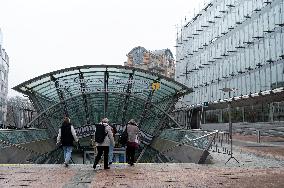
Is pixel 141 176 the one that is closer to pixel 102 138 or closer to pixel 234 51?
pixel 102 138

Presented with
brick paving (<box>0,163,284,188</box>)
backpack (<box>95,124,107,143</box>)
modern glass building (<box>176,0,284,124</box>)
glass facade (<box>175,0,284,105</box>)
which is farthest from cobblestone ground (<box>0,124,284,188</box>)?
glass facade (<box>175,0,284,105</box>)

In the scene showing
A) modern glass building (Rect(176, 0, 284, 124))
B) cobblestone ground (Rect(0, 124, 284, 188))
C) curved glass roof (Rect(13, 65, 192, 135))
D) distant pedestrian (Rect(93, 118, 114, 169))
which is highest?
modern glass building (Rect(176, 0, 284, 124))

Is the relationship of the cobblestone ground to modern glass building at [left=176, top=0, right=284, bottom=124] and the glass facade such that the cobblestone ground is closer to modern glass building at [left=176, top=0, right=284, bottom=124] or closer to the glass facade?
modern glass building at [left=176, top=0, right=284, bottom=124]

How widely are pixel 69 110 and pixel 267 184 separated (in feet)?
85.9

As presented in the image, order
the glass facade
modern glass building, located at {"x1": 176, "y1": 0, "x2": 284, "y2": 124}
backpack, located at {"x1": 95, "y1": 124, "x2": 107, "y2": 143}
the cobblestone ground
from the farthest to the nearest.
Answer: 1. the glass facade
2. modern glass building, located at {"x1": 176, "y1": 0, "x2": 284, "y2": 124}
3. backpack, located at {"x1": 95, "y1": 124, "x2": 107, "y2": 143}
4. the cobblestone ground

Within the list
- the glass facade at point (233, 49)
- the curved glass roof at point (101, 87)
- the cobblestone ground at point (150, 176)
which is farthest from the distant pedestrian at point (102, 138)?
the glass facade at point (233, 49)

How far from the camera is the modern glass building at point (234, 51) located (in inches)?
1339

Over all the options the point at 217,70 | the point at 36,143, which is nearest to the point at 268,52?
the point at 217,70

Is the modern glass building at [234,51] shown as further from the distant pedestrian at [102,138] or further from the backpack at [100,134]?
the backpack at [100,134]

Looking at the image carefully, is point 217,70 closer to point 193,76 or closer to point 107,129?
point 193,76

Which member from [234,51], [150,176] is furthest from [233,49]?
[150,176]

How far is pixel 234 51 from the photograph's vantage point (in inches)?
1687

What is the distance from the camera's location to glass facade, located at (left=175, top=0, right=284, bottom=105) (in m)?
34.2

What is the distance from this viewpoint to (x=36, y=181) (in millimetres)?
8719
